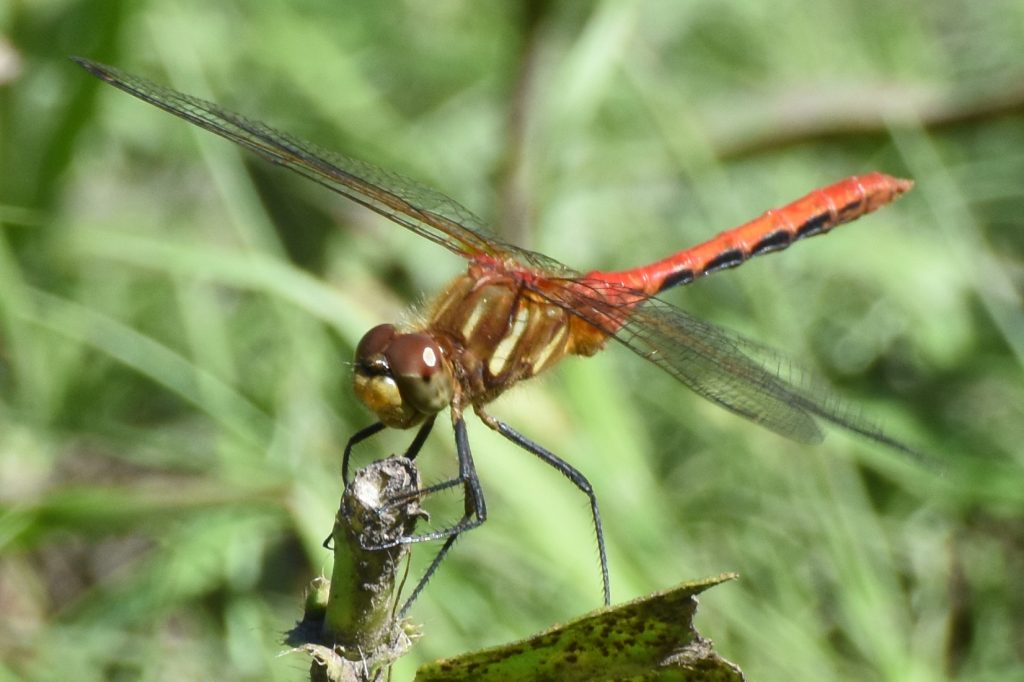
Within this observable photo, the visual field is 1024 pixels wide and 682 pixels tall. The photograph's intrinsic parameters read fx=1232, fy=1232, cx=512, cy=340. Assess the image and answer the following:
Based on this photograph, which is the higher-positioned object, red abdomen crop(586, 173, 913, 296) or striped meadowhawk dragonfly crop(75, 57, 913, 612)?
red abdomen crop(586, 173, 913, 296)

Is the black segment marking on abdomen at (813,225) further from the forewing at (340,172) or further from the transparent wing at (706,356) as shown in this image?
the forewing at (340,172)

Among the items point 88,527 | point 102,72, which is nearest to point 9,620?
point 88,527

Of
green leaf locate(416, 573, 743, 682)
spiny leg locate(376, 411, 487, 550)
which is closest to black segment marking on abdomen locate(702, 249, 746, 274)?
spiny leg locate(376, 411, 487, 550)

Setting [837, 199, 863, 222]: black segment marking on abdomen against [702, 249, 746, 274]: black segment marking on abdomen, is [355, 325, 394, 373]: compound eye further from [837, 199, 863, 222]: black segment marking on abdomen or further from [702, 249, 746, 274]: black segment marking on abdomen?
→ [837, 199, 863, 222]: black segment marking on abdomen

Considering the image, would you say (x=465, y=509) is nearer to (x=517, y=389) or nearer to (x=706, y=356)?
(x=517, y=389)

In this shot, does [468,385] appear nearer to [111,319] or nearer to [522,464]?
[522,464]

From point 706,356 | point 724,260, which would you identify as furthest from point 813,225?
point 706,356

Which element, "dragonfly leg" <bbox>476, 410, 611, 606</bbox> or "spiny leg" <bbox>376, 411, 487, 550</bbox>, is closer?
"spiny leg" <bbox>376, 411, 487, 550</bbox>
